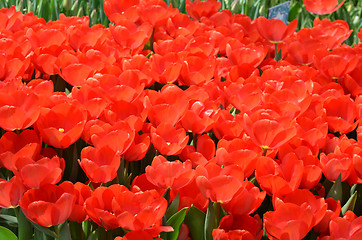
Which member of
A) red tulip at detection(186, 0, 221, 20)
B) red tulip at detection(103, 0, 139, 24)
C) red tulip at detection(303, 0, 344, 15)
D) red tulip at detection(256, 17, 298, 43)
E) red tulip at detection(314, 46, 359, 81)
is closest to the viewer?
red tulip at detection(314, 46, 359, 81)

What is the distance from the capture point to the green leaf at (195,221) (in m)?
0.90

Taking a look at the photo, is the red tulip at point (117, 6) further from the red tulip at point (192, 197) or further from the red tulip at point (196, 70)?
the red tulip at point (192, 197)

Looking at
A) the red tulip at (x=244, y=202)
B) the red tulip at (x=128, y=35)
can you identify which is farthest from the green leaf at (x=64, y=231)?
the red tulip at (x=128, y=35)

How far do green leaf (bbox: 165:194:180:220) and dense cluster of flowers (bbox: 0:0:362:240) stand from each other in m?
0.02

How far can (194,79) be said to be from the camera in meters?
1.32

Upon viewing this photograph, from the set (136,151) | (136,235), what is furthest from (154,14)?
(136,235)

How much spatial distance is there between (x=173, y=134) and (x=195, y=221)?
0.59 ft

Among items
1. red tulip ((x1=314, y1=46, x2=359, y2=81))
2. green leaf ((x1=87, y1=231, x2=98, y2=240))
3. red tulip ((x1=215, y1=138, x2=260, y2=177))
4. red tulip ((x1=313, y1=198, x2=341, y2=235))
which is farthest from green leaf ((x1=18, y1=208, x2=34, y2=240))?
red tulip ((x1=314, y1=46, x2=359, y2=81))

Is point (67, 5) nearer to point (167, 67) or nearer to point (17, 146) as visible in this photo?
point (167, 67)

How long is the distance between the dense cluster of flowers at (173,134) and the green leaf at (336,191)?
18 millimetres

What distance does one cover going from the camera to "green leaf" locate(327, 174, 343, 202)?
95cm

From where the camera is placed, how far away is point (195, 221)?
904 mm

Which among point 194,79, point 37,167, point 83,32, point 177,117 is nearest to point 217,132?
point 177,117

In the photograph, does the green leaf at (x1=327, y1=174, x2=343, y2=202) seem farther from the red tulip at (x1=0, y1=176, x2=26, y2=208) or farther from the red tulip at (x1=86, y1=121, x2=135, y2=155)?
the red tulip at (x1=0, y1=176, x2=26, y2=208)
